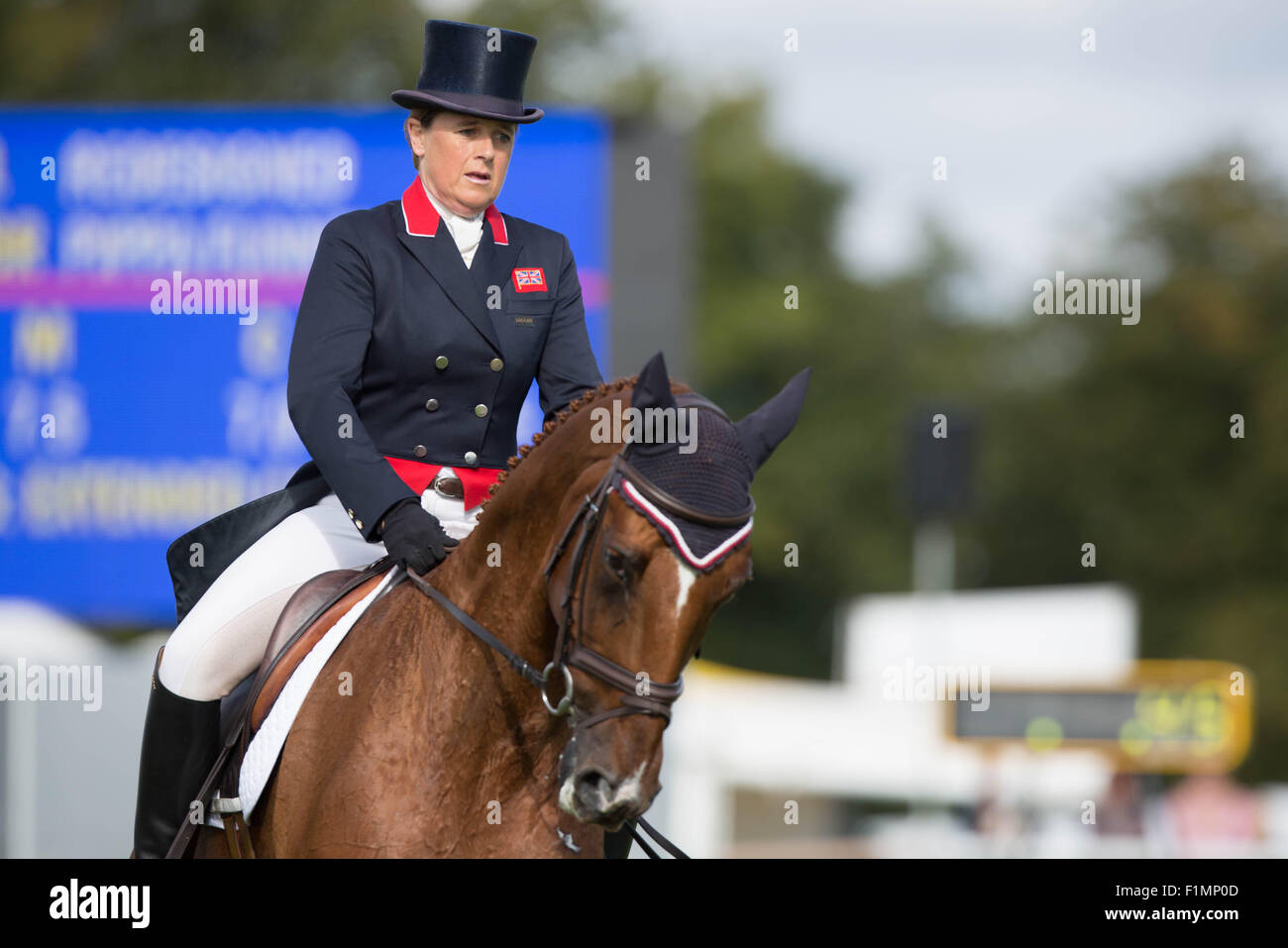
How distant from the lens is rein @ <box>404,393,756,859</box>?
3.51 meters

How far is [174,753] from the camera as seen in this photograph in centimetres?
449

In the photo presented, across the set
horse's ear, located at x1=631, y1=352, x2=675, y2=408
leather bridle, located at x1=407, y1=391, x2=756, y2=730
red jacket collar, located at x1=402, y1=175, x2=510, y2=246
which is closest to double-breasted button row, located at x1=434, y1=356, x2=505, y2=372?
red jacket collar, located at x1=402, y1=175, x2=510, y2=246

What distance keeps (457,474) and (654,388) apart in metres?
1.02

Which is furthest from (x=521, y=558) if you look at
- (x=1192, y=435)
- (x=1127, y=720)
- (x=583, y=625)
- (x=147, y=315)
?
(x=1192, y=435)

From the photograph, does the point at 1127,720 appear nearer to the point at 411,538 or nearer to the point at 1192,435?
the point at 411,538

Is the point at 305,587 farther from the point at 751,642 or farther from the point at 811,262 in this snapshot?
the point at 811,262

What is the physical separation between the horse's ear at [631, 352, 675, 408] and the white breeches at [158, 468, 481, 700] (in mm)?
980

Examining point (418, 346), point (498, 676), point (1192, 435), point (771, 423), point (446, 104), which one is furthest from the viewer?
point (1192, 435)

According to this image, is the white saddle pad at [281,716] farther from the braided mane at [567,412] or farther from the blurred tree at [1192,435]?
the blurred tree at [1192,435]

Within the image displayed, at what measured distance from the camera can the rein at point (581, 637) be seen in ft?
11.5

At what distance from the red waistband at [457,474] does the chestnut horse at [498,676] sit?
1.08 feet

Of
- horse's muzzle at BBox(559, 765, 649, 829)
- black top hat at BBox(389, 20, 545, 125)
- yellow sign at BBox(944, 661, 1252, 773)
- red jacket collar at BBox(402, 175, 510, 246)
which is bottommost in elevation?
yellow sign at BBox(944, 661, 1252, 773)

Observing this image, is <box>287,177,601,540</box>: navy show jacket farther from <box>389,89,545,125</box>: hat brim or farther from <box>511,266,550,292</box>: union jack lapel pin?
<box>389,89,545,125</box>: hat brim
